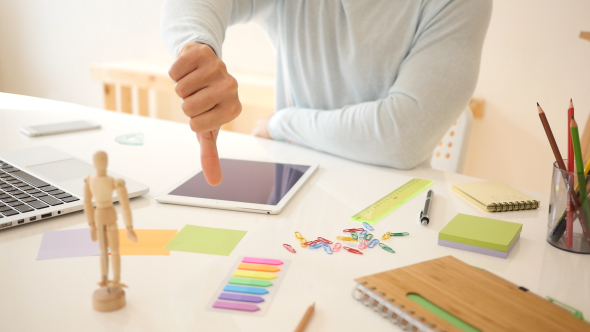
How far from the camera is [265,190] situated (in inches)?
28.0

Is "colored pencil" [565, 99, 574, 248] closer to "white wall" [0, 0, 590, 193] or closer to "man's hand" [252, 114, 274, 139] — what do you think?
"man's hand" [252, 114, 274, 139]

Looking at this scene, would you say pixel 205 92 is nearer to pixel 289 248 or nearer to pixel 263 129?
pixel 289 248

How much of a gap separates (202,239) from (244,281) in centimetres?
12

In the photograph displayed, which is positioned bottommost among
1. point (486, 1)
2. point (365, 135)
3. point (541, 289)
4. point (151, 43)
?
point (541, 289)

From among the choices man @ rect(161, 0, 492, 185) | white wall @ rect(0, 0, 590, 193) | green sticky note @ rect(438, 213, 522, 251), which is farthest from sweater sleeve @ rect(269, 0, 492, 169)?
white wall @ rect(0, 0, 590, 193)

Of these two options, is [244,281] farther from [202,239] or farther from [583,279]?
[583,279]

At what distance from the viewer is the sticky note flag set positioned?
425 millimetres

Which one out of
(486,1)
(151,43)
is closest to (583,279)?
(486,1)

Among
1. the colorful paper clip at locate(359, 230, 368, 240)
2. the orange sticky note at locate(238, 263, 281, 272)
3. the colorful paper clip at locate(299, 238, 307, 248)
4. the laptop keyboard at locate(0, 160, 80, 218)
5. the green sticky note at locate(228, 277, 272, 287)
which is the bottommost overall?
the green sticky note at locate(228, 277, 272, 287)

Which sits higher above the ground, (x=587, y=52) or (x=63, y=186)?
(x=587, y=52)

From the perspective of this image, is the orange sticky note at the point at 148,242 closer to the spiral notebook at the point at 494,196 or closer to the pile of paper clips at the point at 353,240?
the pile of paper clips at the point at 353,240

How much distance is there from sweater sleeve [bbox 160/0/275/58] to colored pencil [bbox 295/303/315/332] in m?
0.45

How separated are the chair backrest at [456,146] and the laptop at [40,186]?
788mm

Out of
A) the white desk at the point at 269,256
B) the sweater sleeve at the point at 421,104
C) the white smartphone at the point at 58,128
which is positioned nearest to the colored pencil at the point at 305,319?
the white desk at the point at 269,256
